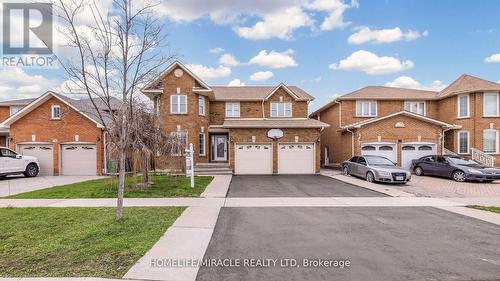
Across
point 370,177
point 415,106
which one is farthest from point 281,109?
point 415,106

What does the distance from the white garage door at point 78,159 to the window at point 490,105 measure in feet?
101

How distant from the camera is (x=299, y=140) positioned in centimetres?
2009

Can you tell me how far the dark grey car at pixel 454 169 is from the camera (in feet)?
49.2

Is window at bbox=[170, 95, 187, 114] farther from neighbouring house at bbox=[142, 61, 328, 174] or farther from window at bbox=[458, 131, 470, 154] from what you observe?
window at bbox=[458, 131, 470, 154]

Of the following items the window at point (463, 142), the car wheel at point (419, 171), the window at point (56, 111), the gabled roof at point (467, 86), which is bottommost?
the car wheel at point (419, 171)

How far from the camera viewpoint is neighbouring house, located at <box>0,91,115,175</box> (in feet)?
63.5

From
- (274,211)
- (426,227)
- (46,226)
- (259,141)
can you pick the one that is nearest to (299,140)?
(259,141)

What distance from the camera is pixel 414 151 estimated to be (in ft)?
66.6

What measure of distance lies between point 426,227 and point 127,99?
8.74 m

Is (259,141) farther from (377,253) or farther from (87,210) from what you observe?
(377,253)

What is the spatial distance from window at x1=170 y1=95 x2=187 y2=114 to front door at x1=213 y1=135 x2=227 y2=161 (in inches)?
165

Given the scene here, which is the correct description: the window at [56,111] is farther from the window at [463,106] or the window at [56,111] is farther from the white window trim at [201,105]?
the window at [463,106]

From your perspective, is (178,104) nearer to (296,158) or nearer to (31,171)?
(296,158)

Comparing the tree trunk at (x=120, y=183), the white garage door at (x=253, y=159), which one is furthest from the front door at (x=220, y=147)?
the tree trunk at (x=120, y=183)
